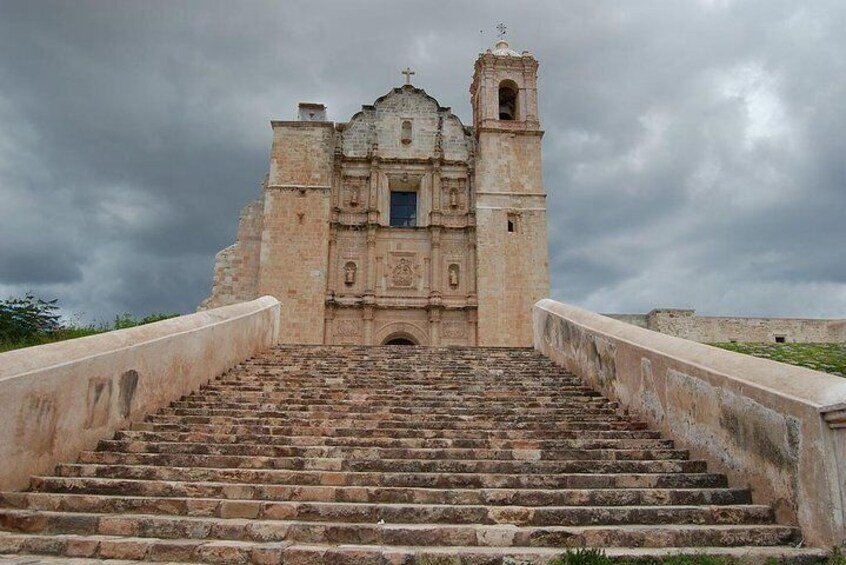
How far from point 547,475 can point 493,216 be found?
15.6 meters

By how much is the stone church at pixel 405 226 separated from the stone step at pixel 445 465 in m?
13.2

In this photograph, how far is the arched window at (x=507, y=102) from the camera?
21.9 metres

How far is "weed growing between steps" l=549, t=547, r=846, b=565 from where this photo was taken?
337 centimetres

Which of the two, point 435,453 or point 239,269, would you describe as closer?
point 435,453

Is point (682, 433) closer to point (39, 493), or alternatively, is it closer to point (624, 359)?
point (624, 359)

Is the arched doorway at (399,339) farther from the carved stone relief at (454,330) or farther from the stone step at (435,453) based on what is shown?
the stone step at (435,453)

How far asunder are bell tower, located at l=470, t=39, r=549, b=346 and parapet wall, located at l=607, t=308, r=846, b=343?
3346mm

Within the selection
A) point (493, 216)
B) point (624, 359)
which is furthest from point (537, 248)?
point (624, 359)

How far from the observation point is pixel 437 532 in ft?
12.8

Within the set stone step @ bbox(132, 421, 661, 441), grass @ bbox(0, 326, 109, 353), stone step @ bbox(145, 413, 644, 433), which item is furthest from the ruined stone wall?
stone step @ bbox(132, 421, 661, 441)

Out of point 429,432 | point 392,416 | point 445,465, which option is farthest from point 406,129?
point 445,465

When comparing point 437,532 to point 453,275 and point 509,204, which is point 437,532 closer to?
point 453,275

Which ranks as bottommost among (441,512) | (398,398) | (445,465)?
(441,512)

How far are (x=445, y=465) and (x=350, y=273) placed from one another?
48.3 ft
